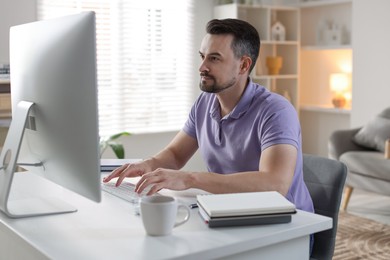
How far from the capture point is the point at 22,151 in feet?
5.46

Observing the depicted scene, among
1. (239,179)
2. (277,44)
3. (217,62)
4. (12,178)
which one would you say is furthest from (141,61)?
(12,178)

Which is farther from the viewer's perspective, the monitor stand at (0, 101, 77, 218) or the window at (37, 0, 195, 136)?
the window at (37, 0, 195, 136)

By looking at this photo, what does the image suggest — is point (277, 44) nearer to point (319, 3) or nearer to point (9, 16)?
point (319, 3)

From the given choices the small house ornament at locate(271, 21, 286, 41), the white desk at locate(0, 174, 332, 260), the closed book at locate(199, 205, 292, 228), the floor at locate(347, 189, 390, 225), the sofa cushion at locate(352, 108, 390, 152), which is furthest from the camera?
the small house ornament at locate(271, 21, 286, 41)

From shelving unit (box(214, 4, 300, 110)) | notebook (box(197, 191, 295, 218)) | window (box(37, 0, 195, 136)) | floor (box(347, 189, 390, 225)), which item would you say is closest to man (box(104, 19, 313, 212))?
notebook (box(197, 191, 295, 218))

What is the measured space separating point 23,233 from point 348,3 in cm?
475

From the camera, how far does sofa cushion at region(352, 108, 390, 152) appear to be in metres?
4.37

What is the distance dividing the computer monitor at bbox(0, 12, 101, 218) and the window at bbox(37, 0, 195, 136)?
3162 millimetres

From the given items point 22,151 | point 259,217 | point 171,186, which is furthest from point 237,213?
point 22,151

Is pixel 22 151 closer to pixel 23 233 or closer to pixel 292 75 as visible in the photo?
pixel 23 233

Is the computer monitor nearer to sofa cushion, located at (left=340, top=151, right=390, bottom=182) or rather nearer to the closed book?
the closed book

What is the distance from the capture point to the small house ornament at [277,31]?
5.61m

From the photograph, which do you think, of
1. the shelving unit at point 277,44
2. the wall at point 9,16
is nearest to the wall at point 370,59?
the shelving unit at point 277,44

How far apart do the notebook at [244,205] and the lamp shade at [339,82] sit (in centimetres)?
422
